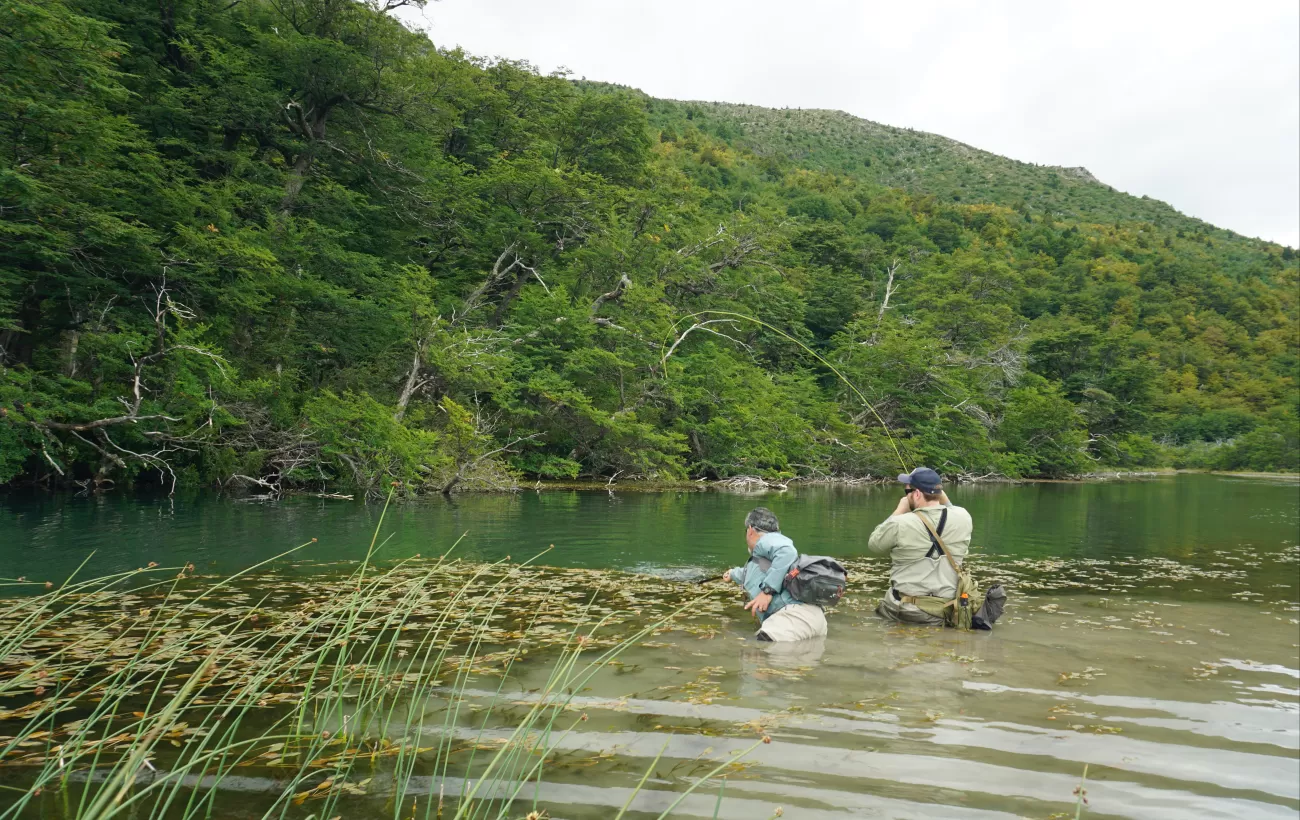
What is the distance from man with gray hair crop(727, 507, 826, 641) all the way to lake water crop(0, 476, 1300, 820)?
197 millimetres

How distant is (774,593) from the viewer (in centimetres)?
691

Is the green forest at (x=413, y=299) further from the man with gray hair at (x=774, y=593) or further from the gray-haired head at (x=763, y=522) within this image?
the man with gray hair at (x=774, y=593)

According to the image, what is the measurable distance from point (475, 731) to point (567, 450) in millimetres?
22969

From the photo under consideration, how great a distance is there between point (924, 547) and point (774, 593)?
61.3 inches

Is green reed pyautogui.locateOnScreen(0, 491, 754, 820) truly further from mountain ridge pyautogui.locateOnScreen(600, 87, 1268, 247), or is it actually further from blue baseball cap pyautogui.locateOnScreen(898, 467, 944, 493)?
mountain ridge pyautogui.locateOnScreen(600, 87, 1268, 247)

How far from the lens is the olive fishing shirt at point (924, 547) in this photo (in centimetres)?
741

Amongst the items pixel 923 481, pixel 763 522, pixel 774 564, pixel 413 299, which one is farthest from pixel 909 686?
pixel 413 299

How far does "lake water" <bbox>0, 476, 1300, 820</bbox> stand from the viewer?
3799 millimetres

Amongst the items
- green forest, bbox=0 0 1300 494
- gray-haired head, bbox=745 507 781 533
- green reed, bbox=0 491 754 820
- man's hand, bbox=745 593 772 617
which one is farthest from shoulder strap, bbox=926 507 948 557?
green reed, bbox=0 491 754 820

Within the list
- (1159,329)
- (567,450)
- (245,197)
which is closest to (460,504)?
(567,450)

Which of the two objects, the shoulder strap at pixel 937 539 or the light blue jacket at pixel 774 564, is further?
the shoulder strap at pixel 937 539

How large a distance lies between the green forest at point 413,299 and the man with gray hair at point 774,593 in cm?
152

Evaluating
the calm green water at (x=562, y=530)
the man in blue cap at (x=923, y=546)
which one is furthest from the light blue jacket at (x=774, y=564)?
the calm green water at (x=562, y=530)

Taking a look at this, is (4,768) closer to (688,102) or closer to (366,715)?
(366,715)
